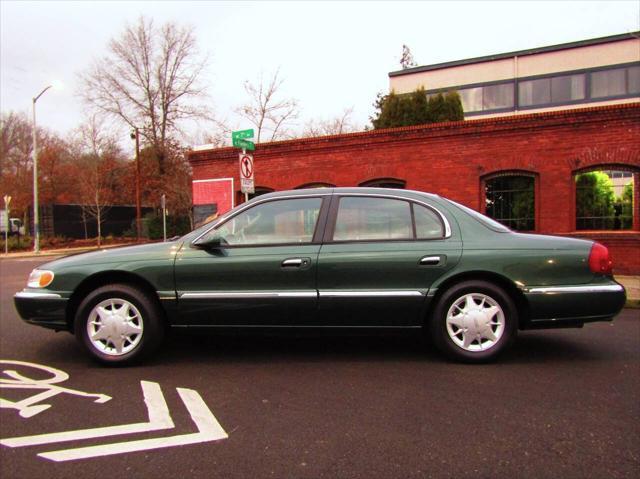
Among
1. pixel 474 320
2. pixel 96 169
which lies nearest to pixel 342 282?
pixel 474 320

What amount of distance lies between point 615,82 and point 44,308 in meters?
34.8

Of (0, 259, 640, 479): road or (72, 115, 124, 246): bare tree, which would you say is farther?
(72, 115, 124, 246): bare tree

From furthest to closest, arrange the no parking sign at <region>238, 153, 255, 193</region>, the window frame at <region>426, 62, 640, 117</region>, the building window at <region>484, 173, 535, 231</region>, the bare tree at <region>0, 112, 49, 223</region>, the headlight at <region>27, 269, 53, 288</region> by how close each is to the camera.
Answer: the bare tree at <region>0, 112, 49, 223</region> → the window frame at <region>426, 62, 640, 117</region> → the building window at <region>484, 173, 535, 231</region> → the no parking sign at <region>238, 153, 255, 193</region> → the headlight at <region>27, 269, 53, 288</region>

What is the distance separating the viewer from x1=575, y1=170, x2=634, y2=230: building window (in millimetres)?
11578

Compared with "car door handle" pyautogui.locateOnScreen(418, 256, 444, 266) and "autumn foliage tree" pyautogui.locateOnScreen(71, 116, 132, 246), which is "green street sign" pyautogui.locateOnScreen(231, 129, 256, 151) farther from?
"autumn foliage tree" pyautogui.locateOnScreen(71, 116, 132, 246)

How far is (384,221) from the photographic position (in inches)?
175

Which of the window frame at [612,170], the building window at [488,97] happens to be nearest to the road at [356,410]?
the window frame at [612,170]

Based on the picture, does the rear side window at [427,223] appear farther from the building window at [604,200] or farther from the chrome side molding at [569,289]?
the building window at [604,200]

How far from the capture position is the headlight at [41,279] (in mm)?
4430

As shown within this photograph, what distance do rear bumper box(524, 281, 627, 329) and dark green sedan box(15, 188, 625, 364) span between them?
1 centimetres

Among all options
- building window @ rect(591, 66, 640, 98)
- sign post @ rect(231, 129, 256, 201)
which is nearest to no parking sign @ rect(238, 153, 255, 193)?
sign post @ rect(231, 129, 256, 201)

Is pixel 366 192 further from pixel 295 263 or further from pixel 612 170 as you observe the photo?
pixel 612 170

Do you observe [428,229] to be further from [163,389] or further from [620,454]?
[163,389]

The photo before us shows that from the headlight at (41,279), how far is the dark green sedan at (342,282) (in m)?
0.01
